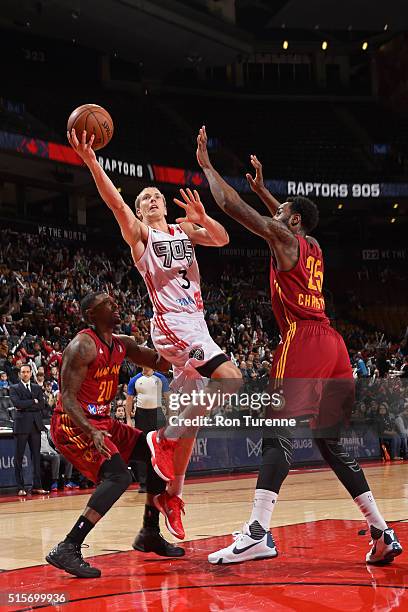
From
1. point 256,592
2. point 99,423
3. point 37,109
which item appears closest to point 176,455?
point 99,423

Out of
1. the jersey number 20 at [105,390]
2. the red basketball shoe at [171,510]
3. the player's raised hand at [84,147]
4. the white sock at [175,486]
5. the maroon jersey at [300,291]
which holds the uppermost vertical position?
the player's raised hand at [84,147]

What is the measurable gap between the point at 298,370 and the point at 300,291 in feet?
1.75

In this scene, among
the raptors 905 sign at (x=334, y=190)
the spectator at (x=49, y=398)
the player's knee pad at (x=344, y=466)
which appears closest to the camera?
the player's knee pad at (x=344, y=466)

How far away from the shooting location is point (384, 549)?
4793mm

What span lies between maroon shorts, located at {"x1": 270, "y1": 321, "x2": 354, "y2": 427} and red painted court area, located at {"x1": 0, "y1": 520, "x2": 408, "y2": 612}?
36.2 inches

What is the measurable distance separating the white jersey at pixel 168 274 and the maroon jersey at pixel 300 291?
70 cm

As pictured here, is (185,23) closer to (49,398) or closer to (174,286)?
(49,398)

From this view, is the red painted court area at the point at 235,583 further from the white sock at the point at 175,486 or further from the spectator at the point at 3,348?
the spectator at the point at 3,348

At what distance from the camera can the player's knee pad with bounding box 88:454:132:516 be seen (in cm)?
481

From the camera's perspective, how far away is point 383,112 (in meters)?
34.4

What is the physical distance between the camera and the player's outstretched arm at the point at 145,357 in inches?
217

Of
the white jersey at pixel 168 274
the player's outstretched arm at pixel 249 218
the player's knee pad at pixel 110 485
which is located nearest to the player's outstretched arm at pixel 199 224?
the white jersey at pixel 168 274

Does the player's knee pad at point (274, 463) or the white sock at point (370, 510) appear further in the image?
the white sock at point (370, 510)

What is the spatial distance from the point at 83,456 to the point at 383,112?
32.0 metres
